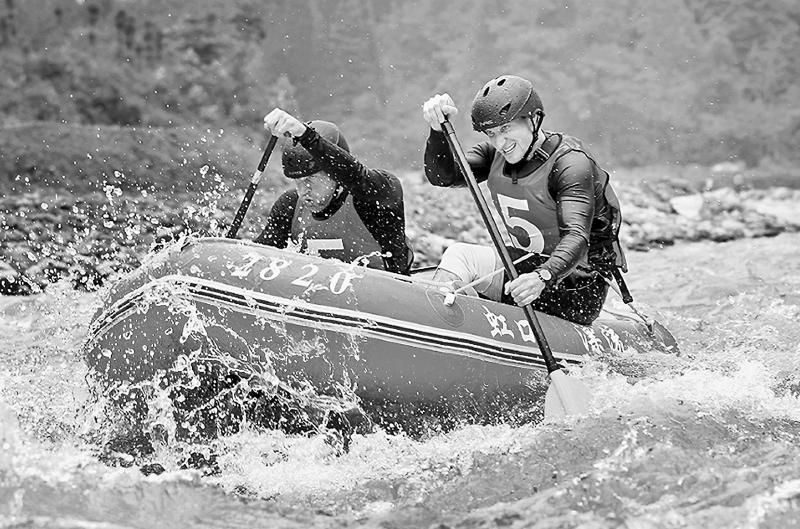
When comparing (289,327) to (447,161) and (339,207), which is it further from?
(447,161)

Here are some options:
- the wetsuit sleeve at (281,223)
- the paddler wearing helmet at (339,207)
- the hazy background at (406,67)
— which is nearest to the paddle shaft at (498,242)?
the paddler wearing helmet at (339,207)

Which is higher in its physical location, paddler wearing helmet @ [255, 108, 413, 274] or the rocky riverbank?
the rocky riverbank

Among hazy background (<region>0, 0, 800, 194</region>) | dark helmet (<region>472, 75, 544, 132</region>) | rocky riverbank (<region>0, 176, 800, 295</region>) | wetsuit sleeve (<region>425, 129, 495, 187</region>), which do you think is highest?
hazy background (<region>0, 0, 800, 194</region>)

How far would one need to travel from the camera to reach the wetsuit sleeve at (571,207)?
4410 millimetres

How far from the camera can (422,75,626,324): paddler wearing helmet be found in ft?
15.3

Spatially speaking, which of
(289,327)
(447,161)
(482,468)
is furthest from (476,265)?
(482,468)

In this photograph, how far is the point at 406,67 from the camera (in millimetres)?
17828

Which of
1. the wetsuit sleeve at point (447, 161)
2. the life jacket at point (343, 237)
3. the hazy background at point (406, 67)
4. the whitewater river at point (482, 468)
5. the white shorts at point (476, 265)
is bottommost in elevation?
the whitewater river at point (482, 468)

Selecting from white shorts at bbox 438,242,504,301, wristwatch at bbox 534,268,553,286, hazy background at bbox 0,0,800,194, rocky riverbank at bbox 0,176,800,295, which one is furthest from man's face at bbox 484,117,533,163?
hazy background at bbox 0,0,800,194

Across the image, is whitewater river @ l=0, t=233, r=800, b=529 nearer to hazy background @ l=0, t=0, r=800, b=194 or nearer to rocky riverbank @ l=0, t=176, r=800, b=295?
rocky riverbank @ l=0, t=176, r=800, b=295

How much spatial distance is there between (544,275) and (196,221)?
638cm

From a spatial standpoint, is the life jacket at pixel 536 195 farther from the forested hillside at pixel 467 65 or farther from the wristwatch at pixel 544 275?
the forested hillside at pixel 467 65

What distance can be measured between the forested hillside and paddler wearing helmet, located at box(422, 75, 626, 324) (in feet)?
35.2

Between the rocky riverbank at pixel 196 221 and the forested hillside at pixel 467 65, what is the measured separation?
11.8 feet
